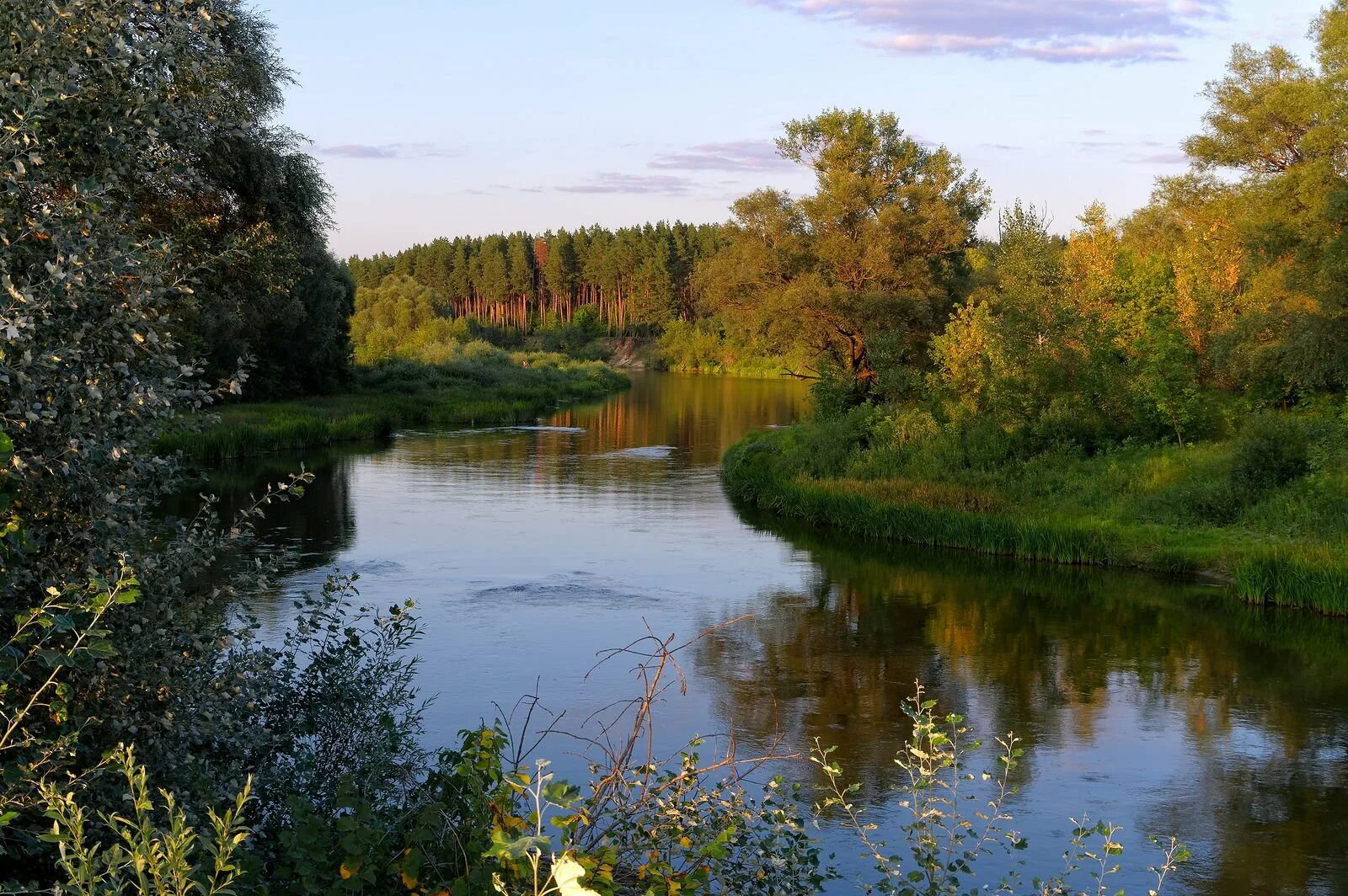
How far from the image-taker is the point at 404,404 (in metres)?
47.4

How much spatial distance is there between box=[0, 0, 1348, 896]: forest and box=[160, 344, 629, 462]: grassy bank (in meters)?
0.27

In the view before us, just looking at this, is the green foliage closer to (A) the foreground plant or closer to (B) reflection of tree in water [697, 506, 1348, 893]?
(A) the foreground plant

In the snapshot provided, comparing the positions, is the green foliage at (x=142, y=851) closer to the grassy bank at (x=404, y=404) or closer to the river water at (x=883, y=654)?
the river water at (x=883, y=654)

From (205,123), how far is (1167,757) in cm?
980

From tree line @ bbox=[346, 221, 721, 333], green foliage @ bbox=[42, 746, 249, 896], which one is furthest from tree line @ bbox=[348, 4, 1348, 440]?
tree line @ bbox=[346, 221, 721, 333]

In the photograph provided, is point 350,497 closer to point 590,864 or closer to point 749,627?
point 749,627

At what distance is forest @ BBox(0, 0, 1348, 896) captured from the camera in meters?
4.71

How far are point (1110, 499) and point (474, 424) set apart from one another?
98.8 ft

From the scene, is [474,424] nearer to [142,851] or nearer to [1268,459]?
[1268,459]

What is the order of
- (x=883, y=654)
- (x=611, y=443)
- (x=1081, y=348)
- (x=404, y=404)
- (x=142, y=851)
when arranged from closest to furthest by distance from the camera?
(x=142, y=851) → (x=883, y=654) → (x=1081, y=348) → (x=611, y=443) → (x=404, y=404)

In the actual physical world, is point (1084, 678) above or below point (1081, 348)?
below

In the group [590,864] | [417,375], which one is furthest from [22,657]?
[417,375]

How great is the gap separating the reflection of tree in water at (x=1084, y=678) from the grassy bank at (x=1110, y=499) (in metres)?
0.67

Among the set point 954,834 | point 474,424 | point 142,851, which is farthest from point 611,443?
point 142,851
